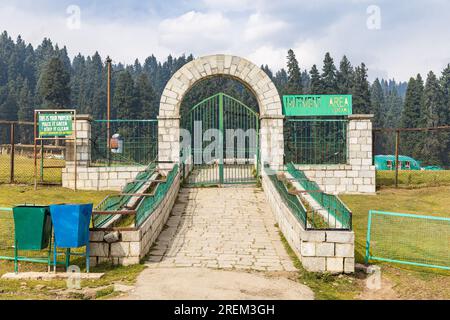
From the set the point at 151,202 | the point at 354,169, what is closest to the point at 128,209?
the point at 151,202

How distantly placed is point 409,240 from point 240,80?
26.6ft

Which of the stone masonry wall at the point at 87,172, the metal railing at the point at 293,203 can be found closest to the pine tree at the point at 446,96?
the stone masonry wall at the point at 87,172

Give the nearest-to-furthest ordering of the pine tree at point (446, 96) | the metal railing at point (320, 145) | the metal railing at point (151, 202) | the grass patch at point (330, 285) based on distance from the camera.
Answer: the grass patch at point (330, 285), the metal railing at point (151, 202), the metal railing at point (320, 145), the pine tree at point (446, 96)

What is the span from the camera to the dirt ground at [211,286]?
5551 millimetres

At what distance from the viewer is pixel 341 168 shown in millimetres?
14352

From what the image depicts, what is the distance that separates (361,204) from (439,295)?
6.57m

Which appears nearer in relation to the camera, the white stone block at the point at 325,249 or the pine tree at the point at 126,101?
the white stone block at the point at 325,249

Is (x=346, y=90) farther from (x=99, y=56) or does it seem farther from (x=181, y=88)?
(x=99, y=56)

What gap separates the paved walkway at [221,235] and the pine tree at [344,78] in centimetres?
5810

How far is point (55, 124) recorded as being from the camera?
539 inches

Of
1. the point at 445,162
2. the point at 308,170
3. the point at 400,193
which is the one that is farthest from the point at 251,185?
the point at 445,162

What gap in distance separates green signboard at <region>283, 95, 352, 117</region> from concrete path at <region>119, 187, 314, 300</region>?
3.77 m

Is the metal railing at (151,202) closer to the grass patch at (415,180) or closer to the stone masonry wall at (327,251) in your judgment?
the stone masonry wall at (327,251)

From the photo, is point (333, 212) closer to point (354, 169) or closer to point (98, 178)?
point (354, 169)
